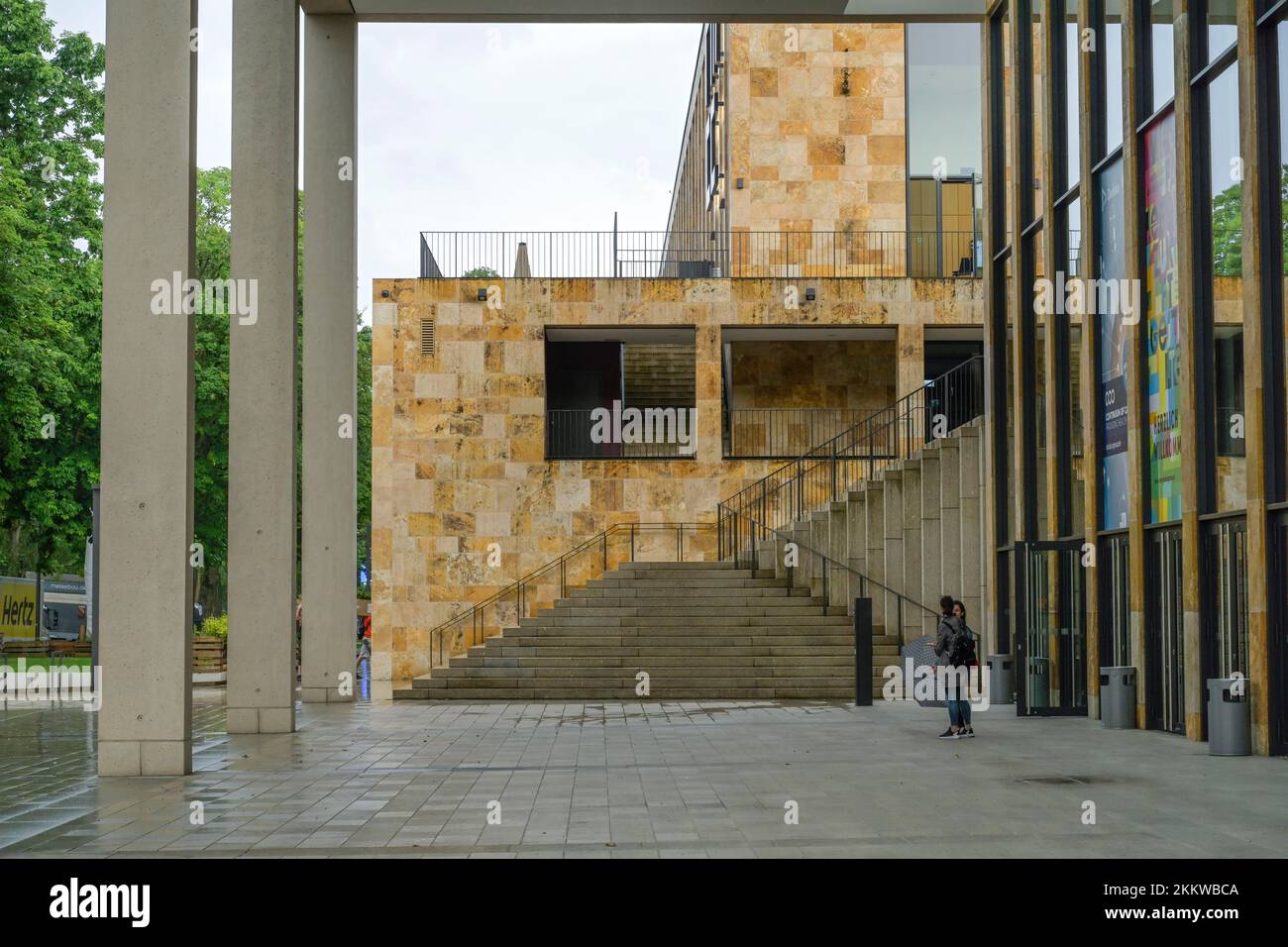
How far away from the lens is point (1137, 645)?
1777 centimetres

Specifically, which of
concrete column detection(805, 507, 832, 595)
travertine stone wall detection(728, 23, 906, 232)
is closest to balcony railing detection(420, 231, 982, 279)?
travertine stone wall detection(728, 23, 906, 232)

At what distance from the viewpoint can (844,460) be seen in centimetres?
3409

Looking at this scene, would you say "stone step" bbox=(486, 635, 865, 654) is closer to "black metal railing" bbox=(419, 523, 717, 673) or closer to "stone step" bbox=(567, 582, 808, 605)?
"stone step" bbox=(567, 582, 808, 605)

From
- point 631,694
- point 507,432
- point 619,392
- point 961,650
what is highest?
point 619,392

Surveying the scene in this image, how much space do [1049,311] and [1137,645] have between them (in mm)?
5968

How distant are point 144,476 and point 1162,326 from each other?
11991 millimetres

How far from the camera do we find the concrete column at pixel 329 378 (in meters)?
21.4

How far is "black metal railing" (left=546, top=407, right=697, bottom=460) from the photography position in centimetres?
3616

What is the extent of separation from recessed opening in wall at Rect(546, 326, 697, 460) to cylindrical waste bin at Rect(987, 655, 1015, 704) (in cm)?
1245

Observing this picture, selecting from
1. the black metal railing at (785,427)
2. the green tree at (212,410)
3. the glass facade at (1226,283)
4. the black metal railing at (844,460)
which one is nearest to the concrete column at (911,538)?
the black metal railing at (844,460)

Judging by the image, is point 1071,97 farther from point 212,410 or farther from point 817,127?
point 212,410

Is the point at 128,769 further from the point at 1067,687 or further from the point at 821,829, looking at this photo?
the point at 1067,687

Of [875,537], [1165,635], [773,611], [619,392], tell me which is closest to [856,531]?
[875,537]
